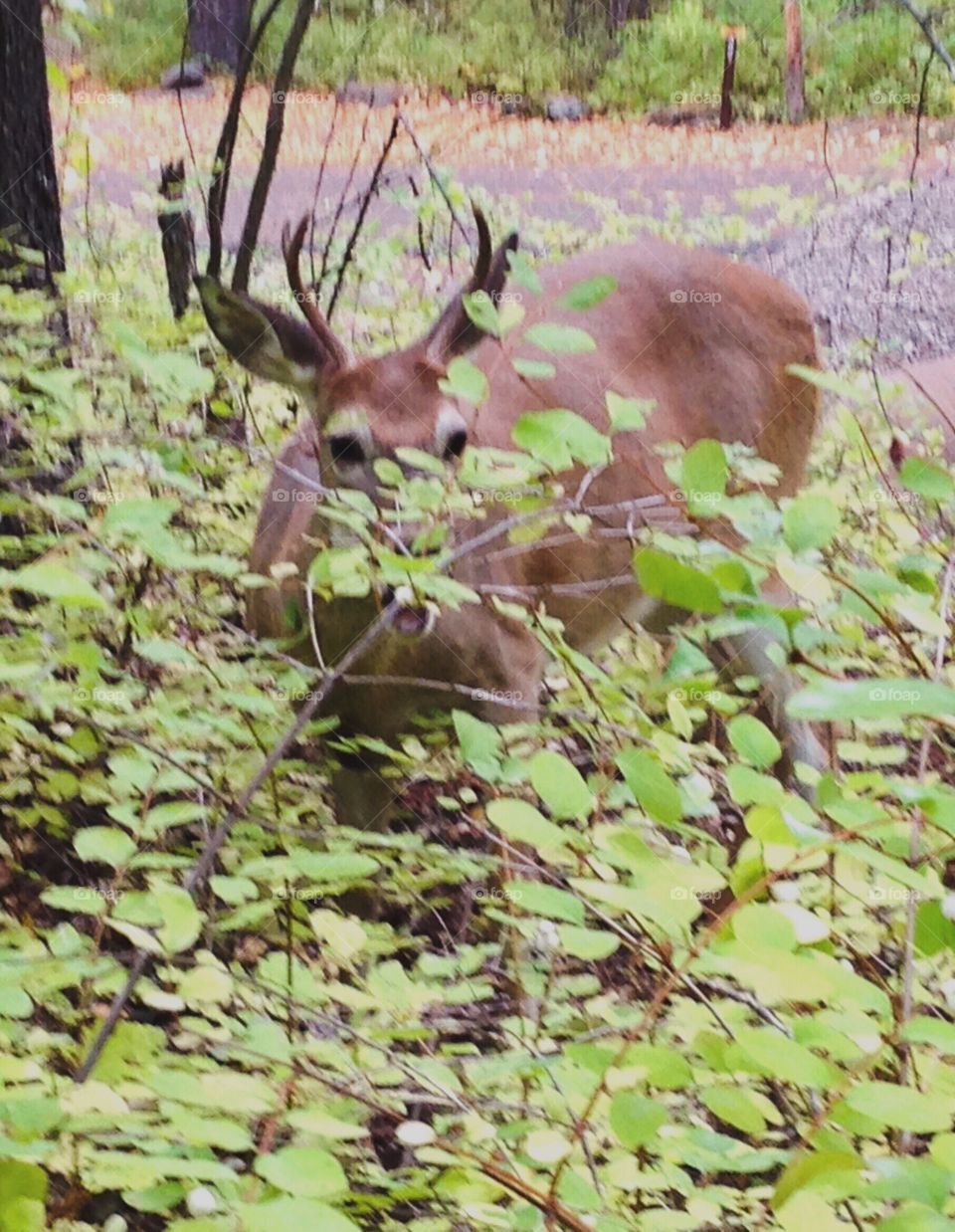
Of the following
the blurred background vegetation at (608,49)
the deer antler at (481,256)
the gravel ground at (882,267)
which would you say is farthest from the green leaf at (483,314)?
the gravel ground at (882,267)

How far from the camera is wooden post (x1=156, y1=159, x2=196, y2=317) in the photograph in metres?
3.94

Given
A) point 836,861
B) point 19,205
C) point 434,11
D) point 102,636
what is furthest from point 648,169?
point 836,861

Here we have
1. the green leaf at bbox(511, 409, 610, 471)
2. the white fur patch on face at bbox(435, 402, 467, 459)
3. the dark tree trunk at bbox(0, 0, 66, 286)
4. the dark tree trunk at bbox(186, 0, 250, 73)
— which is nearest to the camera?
the green leaf at bbox(511, 409, 610, 471)

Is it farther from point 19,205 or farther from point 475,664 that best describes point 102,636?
point 19,205

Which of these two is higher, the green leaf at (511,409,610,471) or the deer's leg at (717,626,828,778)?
the green leaf at (511,409,610,471)

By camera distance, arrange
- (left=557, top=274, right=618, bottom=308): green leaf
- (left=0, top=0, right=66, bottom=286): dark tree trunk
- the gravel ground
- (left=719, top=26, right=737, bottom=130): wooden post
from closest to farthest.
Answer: (left=557, top=274, right=618, bottom=308): green leaf → (left=0, top=0, right=66, bottom=286): dark tree trunk → (left=719, top=26, right=737, bottom=130): wooden post → the gravel ground

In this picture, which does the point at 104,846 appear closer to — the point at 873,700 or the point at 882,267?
the point at 873,700

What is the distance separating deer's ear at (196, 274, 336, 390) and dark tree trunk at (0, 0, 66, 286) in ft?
2.25

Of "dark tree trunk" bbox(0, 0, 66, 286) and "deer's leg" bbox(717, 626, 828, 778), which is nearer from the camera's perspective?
"dark tree trunk" bbox(0, 0, 66, 286)

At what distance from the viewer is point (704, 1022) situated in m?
1.02

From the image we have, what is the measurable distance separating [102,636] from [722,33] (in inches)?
118

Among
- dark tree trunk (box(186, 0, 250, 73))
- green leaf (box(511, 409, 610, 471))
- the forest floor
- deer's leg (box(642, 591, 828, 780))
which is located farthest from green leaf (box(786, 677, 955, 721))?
dark tree trunk (box(186, 0, 250, 73))

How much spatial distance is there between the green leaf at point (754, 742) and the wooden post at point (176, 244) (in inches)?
131

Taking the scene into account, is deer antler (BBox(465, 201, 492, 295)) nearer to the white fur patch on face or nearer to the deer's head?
the deer's head
